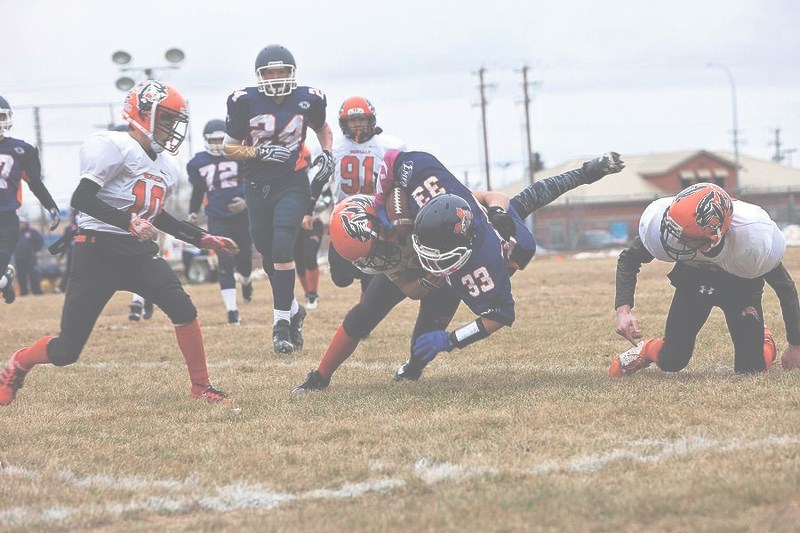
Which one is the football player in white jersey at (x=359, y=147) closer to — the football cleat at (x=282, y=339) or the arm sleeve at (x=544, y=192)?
the football cleat at (x=282, y=339)

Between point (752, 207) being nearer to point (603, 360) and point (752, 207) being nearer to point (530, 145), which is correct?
point (603, 360)

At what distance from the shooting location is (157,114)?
5527 mm

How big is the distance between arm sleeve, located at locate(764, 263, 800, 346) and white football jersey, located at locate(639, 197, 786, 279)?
95mm

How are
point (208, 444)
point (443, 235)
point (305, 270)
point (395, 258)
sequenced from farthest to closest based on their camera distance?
1. point (305, 270)
2. point (395, 258)
3. point (443, 235)
4. point (208, 444)

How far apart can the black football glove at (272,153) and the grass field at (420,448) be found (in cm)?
144

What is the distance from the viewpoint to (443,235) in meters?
4.94

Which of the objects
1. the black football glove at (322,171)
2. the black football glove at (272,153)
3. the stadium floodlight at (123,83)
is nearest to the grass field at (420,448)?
the black football glove at (322,171)

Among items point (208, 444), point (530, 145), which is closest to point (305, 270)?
point (208, 444)

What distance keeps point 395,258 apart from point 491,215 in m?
0.57

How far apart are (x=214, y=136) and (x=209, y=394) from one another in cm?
572

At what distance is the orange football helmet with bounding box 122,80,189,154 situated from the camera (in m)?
5.53

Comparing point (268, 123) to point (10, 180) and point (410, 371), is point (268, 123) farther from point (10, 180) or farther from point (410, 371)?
point (410, 371)

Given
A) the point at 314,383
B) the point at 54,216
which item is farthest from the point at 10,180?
the point at 314,383

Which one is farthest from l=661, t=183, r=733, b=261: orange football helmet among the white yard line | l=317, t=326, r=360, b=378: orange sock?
l=317, t=326, r=360, b=378: orange sock
